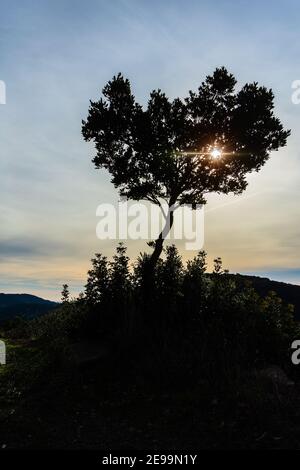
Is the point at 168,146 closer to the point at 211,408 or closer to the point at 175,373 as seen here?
the point at 175,373

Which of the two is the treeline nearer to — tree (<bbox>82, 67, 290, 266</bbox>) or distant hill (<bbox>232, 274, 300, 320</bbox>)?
tree (<bbox>82, 67, 290, 266</bbox>)

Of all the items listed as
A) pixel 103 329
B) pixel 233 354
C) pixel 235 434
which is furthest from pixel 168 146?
pixel 235 434

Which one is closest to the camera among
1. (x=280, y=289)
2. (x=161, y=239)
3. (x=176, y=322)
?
(x=176, y=322)

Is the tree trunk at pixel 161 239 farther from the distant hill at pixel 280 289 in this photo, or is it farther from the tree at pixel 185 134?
the distant hill at pixel 280 289

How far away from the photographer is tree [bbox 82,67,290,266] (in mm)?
15836

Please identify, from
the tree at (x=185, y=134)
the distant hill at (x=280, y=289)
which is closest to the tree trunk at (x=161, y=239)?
the tree at (x=185, y=134)

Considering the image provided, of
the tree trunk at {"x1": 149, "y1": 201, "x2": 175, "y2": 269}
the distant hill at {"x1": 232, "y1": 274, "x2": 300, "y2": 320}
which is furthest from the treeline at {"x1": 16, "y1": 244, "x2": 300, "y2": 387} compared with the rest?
the distant hill at {"x1": 232, "y1": 274, "x2": 300, "y2": 320}

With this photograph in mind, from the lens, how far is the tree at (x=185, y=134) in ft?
52.0

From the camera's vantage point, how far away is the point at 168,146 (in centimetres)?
1602

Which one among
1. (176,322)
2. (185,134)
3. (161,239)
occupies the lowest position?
(176,322)

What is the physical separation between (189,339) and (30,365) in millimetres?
4078

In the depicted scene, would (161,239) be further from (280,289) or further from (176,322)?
(280,289)

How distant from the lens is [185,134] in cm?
1609

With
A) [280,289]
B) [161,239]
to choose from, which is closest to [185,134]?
[161,239]
